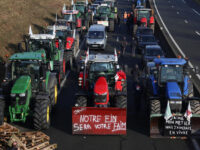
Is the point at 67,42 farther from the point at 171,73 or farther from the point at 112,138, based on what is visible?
the point at 112,138

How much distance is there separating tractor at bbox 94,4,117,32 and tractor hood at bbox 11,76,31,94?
82.0 ft

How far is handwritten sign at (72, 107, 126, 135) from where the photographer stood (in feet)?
52.9

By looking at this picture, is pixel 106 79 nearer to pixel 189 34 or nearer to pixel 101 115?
pixel 101 115

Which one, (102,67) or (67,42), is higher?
(102,67)

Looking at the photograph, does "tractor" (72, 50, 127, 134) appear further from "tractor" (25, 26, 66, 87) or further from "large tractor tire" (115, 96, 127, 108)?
"tractor" (25, 26, 66, 87)

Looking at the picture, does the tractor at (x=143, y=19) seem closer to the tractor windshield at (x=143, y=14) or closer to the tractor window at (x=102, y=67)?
the tractor windshield at (x=143, y=14)

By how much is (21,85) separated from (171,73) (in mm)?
6643

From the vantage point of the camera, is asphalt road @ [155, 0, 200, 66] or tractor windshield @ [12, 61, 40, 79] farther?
asphalt road @ [155, 0, 200, 66]

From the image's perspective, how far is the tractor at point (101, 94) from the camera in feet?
53.0

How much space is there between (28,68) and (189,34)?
2774 centimetres

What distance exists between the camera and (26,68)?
17.5 m

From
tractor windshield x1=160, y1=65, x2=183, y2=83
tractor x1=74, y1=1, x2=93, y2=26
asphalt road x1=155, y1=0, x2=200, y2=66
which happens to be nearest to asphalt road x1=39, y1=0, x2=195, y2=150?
tractor windshield x1=160, y1=65, x2=183, y2=83

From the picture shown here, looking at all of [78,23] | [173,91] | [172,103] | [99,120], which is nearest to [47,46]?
[99,120]

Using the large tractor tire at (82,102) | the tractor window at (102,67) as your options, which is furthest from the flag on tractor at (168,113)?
the tractor window at (102,67)
